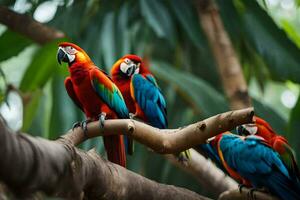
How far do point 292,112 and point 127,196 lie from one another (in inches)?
54.7

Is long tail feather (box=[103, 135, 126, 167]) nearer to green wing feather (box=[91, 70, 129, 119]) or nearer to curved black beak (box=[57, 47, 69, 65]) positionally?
green wing feather (box=[91, 70, 129, 119])

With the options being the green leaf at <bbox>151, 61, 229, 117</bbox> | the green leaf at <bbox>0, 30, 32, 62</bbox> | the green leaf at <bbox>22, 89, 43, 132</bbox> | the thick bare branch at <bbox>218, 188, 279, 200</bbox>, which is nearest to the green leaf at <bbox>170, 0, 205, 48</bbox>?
the green leaf at <bbox>151, 61, 229, 117</bbox>

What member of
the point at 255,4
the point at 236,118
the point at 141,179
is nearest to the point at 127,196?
the point at 141,179

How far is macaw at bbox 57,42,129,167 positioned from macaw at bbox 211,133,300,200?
1.77 ft

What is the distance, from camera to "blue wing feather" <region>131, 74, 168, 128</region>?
8.39 feet

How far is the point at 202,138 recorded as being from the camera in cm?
181

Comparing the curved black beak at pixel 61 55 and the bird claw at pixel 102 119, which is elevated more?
the curved black beak at pixel 61 55

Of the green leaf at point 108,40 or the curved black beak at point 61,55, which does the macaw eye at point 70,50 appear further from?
the green leaf at point 108,40

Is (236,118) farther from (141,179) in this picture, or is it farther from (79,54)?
(79,54)

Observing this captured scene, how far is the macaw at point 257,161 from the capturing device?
2527 millimetres

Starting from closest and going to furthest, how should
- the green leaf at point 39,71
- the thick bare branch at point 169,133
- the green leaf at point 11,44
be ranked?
the thick bare branch at point 169,133, the green leaf at point 11,44, the green leaf at point 39,71

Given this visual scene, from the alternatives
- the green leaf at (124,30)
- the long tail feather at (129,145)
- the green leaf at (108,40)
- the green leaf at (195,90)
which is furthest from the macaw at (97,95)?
the green leaf at (195,90)

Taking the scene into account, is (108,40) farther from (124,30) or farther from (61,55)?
(61,55)

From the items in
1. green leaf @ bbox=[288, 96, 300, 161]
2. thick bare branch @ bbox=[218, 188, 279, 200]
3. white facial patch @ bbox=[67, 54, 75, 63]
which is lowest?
thick bare branch @ bbox=[218, 188, 279, 200]
